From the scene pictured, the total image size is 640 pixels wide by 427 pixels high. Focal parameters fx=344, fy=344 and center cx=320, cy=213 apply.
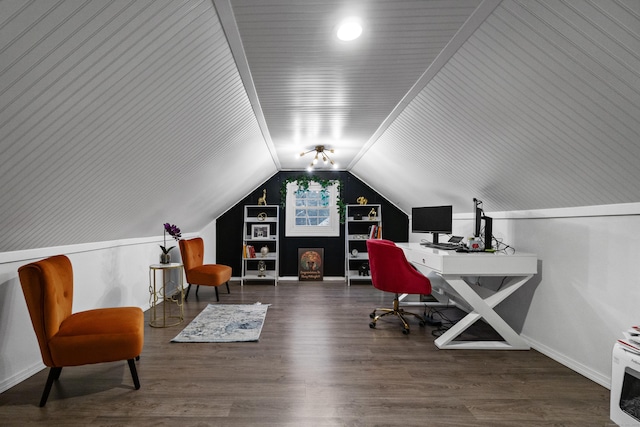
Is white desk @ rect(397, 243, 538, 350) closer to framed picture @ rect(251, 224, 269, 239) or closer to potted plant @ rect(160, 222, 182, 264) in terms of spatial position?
potted plant @ rect(160, 222, 182, 264)

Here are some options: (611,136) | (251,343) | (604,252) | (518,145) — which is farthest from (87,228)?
(604,252)

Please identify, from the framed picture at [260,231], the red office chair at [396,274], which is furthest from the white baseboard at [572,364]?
the framed picture at [260,231]

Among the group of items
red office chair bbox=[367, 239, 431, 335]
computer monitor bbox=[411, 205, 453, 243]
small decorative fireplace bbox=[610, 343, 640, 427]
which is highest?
computer monitor bbox=[411, 205, 453, 243]

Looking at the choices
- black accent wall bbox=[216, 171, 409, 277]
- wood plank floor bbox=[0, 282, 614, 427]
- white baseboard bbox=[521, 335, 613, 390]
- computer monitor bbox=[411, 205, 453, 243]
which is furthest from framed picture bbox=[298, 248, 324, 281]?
white baseboard bbox=[521, 335, 613, 390]

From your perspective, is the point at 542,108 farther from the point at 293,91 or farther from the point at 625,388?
the point at 293,91

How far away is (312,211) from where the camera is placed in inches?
279

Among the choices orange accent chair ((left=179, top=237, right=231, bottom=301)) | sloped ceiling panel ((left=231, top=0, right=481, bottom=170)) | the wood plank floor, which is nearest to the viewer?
sloped ceiling panel ((left=231, top=0, right=481, bottom=170))

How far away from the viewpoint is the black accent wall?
701 centimetres

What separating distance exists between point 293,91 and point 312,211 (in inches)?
167

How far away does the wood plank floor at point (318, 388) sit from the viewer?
2.11 meters

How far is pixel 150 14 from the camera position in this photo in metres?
1.64

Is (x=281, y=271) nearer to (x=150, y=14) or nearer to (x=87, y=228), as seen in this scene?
(x=87, y=228)

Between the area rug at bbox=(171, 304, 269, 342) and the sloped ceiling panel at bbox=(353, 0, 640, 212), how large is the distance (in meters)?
2.74

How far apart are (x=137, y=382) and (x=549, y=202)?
3594 mm
